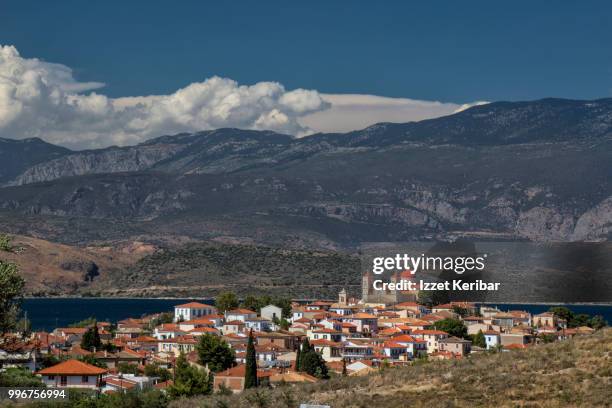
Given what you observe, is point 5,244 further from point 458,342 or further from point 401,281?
point 401,281

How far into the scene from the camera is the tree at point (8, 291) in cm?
4822

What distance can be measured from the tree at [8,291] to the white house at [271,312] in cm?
10352

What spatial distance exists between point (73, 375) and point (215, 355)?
1228 inches

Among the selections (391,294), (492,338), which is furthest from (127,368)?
(391,294)

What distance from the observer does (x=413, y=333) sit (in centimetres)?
12975

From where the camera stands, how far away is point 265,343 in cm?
11988

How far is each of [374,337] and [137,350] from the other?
27557 mm

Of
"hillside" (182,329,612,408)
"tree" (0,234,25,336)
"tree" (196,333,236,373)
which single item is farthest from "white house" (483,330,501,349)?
"tree" (0,234,25,336)

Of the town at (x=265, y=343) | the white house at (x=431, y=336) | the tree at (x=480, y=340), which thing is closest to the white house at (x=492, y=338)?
the town at (x=265, y=343)

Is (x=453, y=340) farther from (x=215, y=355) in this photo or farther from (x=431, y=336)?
(x=215, y=355)

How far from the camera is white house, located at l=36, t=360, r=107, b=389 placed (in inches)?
2657

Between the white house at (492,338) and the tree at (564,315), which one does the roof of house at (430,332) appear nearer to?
the white house at (492,338)

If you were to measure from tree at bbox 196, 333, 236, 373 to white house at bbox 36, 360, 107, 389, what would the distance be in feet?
90.5

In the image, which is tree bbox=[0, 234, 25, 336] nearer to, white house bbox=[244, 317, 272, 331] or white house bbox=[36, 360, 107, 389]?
white house bbox=[36, 360, 107, 389]
